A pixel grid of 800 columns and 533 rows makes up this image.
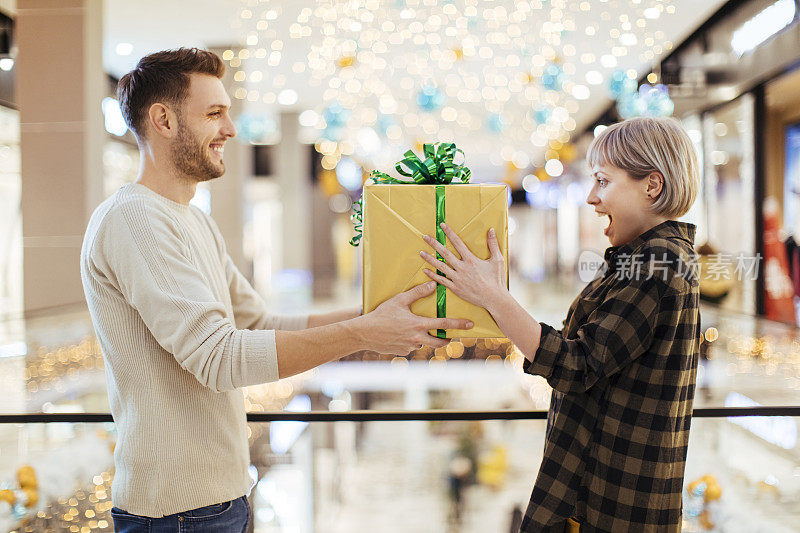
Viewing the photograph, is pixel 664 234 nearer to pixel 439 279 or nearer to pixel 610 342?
pixel 610 342

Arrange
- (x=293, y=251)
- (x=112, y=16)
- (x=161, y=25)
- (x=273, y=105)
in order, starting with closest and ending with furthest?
(x=112, y=16) → (x=161, y=25) → (x=273, y=105) → (x=293, y=251)

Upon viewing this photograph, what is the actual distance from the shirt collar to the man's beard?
0.82m

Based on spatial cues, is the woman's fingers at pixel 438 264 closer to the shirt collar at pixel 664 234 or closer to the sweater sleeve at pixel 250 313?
the shirt collar at pixel 664 234

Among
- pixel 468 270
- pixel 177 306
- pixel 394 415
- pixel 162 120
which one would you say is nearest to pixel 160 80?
pixel 162 120

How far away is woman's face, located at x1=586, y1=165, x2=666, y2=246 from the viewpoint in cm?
111

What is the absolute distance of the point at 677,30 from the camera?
3.40m

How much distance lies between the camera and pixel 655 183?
1090mm

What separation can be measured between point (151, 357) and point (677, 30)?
A: 3.38 metres

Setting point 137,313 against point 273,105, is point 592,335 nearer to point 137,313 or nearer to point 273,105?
point 137,313

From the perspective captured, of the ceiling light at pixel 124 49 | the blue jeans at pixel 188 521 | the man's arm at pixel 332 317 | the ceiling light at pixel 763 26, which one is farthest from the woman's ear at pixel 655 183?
the ceiling light at pixel 763 26

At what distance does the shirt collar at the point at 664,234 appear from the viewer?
3.57 ft

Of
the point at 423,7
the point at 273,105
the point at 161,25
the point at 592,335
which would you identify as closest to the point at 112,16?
the point at 161,25

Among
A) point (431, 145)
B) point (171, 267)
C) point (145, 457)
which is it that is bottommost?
point (145, 457)

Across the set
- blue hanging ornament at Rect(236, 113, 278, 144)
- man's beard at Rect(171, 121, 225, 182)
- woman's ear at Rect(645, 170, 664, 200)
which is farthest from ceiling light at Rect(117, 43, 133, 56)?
woman's ear at Rect(645, 170, 664, 200)
